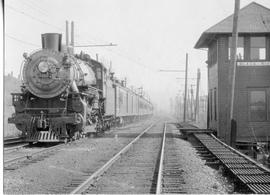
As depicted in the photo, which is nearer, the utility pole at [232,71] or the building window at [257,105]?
the utility pole at [232,71]

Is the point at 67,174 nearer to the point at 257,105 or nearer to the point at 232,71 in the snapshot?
the point at 232,71

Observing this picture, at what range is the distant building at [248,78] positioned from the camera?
63.7 ft

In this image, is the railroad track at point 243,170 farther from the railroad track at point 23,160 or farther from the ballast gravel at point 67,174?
the railroad track at point 23,160

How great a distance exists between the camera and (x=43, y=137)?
14.5 meters

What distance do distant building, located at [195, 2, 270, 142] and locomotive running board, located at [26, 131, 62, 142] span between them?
28.2 feet

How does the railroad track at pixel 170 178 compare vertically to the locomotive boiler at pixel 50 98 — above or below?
below

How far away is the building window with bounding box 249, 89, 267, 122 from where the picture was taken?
1952cm

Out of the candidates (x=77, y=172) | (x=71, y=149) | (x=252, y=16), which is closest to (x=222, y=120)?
(x=252, y=16)

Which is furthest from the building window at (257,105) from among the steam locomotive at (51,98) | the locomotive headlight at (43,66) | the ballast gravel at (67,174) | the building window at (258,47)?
the locomotive headlight at (43,66)

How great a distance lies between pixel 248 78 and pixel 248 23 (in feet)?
9.20

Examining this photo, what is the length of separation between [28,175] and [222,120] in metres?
13.1

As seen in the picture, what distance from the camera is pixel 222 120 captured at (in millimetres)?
19875

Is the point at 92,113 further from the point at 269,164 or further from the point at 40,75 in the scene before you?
the point at 269,164

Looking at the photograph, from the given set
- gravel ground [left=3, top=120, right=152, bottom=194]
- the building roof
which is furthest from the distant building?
gravel ground [left=3, top=120, right=152, bottom=194]
